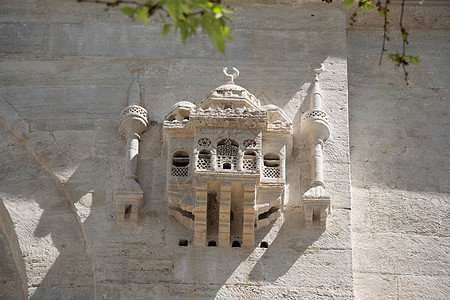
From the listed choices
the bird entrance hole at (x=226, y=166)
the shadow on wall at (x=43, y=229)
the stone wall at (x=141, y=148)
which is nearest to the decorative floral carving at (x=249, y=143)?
the bird entrance hole at (x=226, y=166)

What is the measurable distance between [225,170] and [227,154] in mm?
206

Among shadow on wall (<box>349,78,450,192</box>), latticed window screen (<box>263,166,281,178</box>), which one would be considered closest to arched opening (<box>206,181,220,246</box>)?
latticed window screen (<box>263,166,281,178</box>)

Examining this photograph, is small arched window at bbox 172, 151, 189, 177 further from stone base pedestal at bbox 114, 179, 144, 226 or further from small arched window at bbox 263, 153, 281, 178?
small arched window at bbox 263, 153, 281, 178

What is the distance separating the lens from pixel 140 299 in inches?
290

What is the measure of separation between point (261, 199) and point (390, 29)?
321 centimetres

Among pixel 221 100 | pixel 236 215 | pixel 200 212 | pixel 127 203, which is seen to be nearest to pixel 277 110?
pixel 221 100

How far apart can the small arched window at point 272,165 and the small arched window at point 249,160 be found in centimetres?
25

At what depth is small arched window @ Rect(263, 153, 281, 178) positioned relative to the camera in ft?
25.5

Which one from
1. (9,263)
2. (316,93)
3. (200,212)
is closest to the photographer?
(200,212)

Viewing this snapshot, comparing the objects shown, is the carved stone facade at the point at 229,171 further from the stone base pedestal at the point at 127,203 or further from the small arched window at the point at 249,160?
the stone base pedestal at the point at 127,203

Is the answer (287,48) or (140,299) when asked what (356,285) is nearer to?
(140,299)

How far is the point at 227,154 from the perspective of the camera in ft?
24.9

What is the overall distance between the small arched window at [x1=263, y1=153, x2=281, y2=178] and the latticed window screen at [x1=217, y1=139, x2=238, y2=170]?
15.0 inches

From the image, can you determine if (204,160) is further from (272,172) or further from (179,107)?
(179,107)
